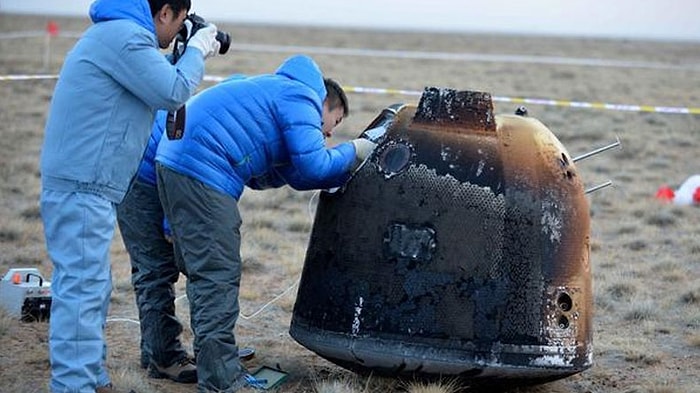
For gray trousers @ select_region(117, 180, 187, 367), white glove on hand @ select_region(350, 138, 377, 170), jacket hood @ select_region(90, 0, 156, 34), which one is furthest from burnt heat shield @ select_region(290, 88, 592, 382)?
jacket hood @ select_region(90, 0, 156, 34)

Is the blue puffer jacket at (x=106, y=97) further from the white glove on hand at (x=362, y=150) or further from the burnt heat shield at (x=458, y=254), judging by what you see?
the burnt heat shield at (x=458, y=254)

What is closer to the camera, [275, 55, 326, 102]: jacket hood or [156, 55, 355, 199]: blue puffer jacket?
[156, 55, 355, 199]: blue puffer jacket

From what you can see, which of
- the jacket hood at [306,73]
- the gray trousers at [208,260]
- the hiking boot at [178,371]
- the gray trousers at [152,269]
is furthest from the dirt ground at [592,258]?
the jacket hood at [306,73]

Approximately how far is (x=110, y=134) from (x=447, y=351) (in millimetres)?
1830

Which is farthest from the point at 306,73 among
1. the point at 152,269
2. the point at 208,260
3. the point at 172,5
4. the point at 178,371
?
the point at 178,371

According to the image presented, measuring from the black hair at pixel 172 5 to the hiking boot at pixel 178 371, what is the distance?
2065 millimetres

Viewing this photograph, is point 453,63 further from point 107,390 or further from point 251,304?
point 107,390

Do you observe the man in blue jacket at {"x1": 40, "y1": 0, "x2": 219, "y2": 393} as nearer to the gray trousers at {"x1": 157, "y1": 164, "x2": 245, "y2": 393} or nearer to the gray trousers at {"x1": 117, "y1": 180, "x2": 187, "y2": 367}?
the gray trousers at {"x1": 157, "y1": 164, "x2": 245, "y2": 393}

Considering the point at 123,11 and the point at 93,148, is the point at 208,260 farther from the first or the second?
the point at 123,11

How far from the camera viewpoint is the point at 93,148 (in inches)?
185

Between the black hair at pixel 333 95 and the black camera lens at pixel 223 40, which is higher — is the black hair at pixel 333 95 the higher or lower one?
the lower one

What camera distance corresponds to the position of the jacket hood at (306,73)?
5.40 meters

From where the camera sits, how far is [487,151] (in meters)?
5.29

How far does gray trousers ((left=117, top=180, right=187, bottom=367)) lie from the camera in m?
5.91
